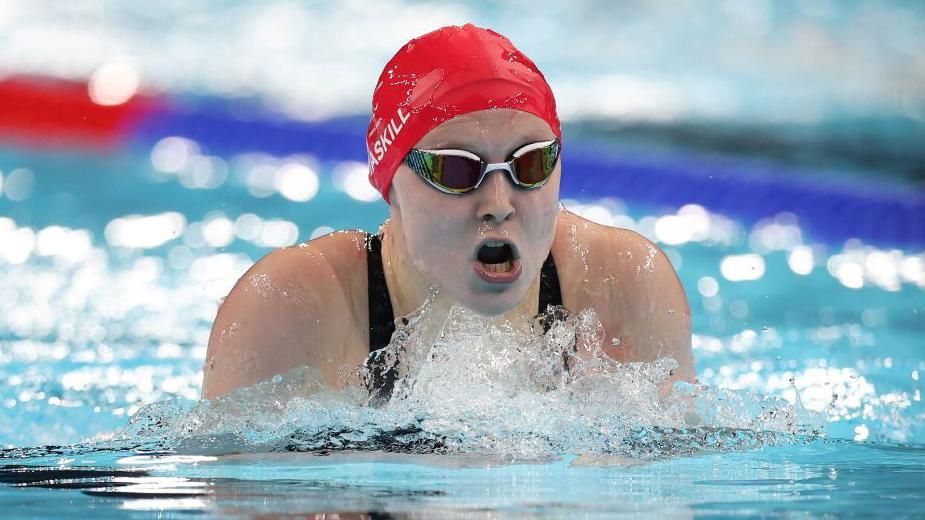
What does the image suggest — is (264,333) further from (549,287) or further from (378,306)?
(549,287)

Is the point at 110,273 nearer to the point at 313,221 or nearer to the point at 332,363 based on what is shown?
the point at 313,221

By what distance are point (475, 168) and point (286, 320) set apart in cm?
50

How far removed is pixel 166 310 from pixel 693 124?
3698 millimetres

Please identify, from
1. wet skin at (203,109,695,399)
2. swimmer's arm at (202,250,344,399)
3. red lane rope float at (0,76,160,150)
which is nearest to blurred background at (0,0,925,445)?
red lane rope float at (0,76,160,150)

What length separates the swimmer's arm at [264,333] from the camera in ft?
7.79

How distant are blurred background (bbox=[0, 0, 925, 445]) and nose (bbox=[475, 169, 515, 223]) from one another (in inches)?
58.4

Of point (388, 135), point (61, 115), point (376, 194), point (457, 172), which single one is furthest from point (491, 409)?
point (61, 115)

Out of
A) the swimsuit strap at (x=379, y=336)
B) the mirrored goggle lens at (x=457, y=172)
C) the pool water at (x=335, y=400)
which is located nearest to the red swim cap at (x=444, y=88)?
the mirrored goggle lens at (x=457, y=172)

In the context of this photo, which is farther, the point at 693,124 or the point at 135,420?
the point at 693,124

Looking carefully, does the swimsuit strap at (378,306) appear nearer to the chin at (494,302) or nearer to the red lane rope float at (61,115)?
the chin at (494,302)

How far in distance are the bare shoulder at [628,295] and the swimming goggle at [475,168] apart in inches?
15.4

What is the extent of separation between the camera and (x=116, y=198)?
6199 mm

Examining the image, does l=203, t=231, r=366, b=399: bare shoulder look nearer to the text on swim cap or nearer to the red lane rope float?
the text on swim cap

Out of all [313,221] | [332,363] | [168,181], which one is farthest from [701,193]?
[332,363]
